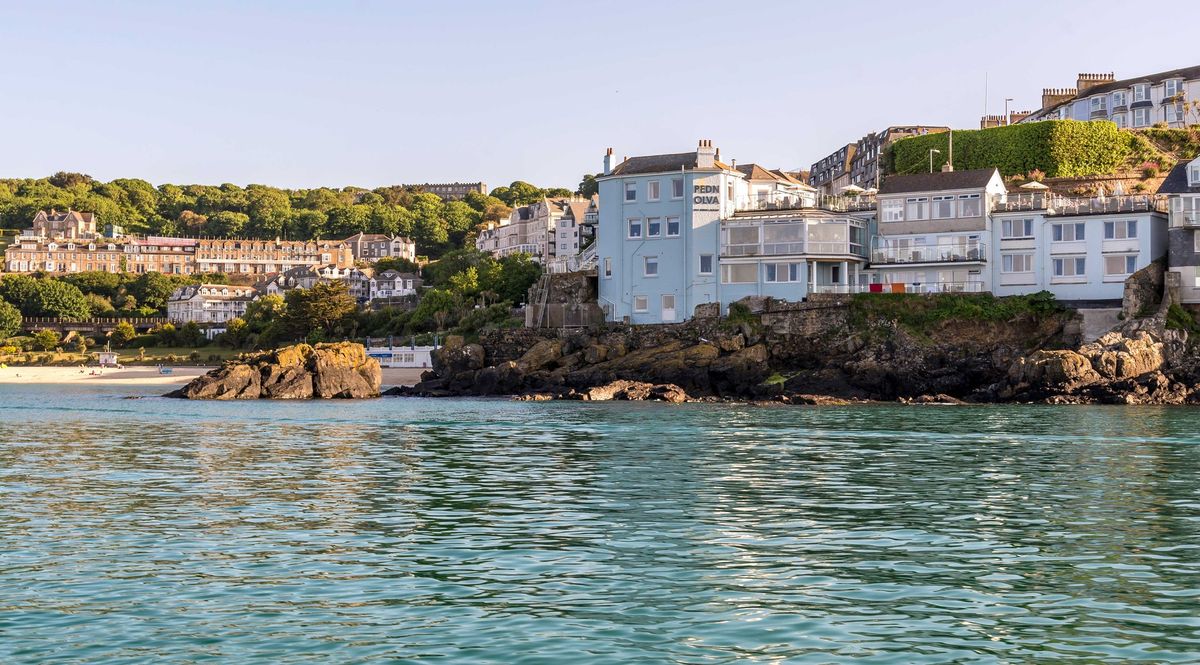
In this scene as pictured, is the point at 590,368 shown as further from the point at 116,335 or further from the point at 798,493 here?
the point at 116,335

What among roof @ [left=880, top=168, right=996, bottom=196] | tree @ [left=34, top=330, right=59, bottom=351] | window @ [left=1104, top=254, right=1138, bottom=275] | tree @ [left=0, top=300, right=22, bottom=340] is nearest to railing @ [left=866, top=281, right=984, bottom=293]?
roof @ [left=880, top=168, right=996, bottom=196]

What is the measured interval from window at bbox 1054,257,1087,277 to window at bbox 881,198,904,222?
337 inches

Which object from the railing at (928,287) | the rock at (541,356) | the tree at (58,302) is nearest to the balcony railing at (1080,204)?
the railing at (928,287)

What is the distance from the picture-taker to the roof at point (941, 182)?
65.3m

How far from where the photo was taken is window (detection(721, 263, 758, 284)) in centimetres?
6794

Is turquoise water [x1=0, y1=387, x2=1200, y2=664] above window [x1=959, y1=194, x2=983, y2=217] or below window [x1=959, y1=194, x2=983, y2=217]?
below

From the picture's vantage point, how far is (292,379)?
67.2 metres

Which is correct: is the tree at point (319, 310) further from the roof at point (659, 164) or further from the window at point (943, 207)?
the window at point (943, 207)

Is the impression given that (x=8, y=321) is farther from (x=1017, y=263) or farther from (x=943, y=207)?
(x=1017, y=263)

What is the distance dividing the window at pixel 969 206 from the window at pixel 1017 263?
2.74m

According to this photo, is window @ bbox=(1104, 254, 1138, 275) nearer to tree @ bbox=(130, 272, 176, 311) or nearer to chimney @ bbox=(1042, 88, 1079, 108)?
chimney @ bbox=(1042, 88, 1079, 108)

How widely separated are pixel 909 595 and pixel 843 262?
184ft

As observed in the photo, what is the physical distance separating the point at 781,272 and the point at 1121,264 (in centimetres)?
1720

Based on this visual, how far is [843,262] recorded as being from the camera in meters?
68.4
